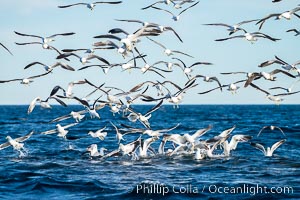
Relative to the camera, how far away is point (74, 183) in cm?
2091

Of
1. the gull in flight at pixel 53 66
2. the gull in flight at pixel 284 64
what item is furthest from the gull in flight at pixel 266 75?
the gull in flight at pixel 53 66

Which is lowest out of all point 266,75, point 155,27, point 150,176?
point 150,176

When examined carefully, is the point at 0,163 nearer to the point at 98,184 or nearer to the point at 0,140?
the point at 98,184

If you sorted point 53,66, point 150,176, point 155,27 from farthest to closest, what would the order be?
point 53,66 → point 155,27 → point 150,176

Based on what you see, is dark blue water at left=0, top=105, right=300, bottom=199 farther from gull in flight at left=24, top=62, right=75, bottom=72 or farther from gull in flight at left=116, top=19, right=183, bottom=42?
gull in flight at left=24, top=62, right=75, bottom=72

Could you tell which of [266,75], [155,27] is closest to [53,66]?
[155,27]

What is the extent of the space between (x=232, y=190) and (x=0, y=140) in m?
23.9

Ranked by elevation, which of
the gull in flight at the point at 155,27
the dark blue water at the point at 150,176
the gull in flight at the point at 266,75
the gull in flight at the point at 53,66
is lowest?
the dark blue water at the point at 150,176

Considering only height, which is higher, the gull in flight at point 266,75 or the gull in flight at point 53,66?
the gull in flight at point 53,66

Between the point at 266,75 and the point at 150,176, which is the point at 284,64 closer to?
the point at 266,75

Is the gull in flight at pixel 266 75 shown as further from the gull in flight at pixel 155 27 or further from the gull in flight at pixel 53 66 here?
the gull in flight at pixel 53 66

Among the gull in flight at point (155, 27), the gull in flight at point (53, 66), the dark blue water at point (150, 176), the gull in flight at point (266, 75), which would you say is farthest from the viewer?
the gull in flight at point (53, 66)

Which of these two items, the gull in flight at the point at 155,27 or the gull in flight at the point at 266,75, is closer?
the gull in flight at the point at 155,27

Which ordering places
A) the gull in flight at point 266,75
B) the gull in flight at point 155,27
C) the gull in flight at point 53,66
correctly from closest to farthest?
the gull in flight at point 155,27 → the gull in flight at point 266,75 → the gull in flight at point 53,66
